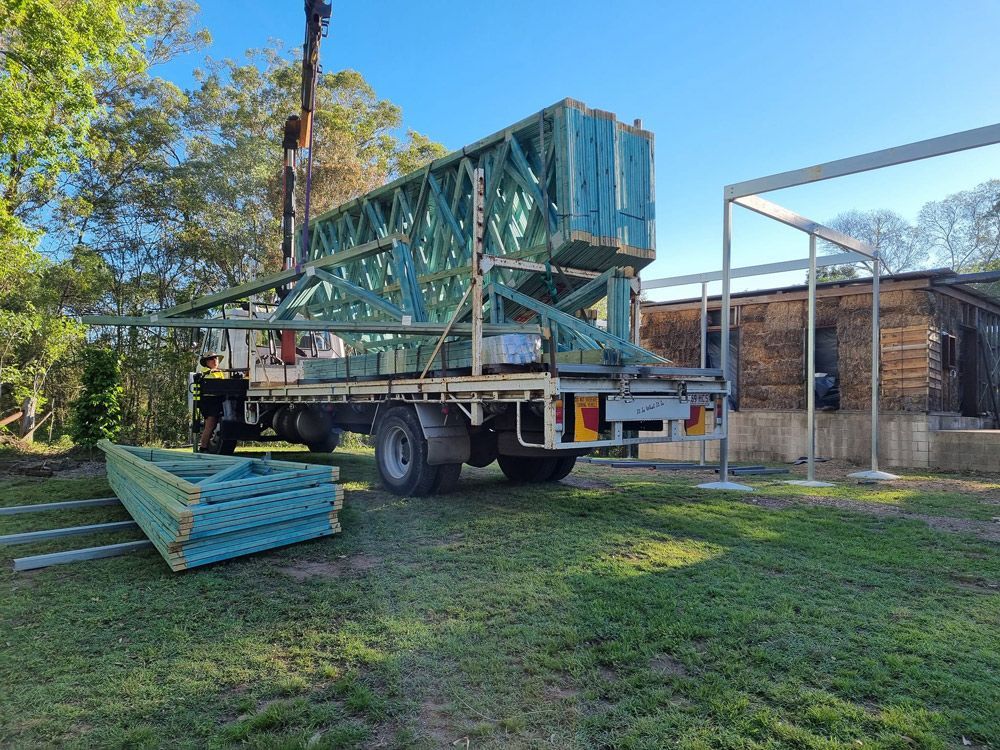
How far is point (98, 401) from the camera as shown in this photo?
12.4 metres

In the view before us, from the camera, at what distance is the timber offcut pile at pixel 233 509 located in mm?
4473

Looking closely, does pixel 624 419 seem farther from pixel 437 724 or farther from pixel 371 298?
pixel 437 724

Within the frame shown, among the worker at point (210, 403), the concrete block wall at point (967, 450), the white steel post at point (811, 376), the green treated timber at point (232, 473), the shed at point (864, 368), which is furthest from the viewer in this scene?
the shed at point (864, 368)

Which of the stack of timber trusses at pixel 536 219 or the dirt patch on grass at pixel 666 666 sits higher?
the stack of timber trusses at pixel 536 219

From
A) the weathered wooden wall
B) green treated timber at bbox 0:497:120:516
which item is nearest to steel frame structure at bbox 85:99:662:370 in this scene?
green treated timber at bbox 0:497:120:516

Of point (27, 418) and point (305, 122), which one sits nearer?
point (305, 122)

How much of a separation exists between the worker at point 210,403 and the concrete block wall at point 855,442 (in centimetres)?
974

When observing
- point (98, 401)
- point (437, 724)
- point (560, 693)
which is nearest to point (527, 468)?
point (560, 693)

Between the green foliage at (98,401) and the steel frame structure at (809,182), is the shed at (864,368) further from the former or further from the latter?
the green foliage at (98,401)

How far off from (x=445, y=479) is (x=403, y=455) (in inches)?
25.5

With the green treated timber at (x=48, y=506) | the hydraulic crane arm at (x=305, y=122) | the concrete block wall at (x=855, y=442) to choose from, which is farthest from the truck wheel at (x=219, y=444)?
the concrete block wall at (x=855, y=442)

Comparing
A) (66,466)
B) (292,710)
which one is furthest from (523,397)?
(66,466)

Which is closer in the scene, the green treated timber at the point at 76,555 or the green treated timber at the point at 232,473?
the green treated timber at the point at 76,555

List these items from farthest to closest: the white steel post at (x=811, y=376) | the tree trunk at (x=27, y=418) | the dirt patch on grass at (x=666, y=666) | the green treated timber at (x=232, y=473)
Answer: the tree trunk at (x=27, y=418) → the white steel post at (x=811, y=376) → the green treated timber at (x=232, y=473) → the dirt patch on grass at (x=666, y=666)
